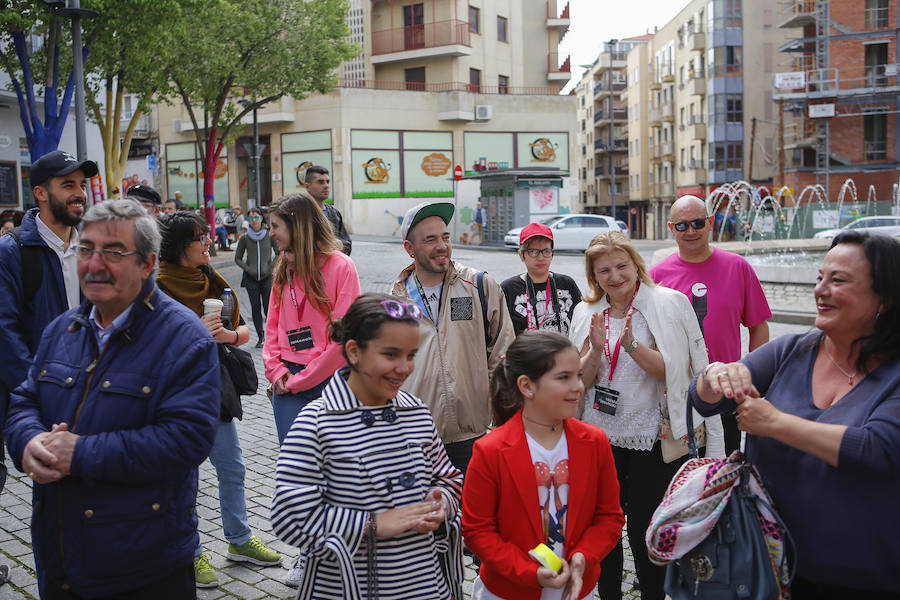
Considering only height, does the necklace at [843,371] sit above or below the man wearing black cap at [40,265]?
below

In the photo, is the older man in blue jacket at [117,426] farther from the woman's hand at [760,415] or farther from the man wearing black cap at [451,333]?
the woman's hand at [760,415]

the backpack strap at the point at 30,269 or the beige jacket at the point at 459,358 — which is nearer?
the backpack strap at the point at 30,269

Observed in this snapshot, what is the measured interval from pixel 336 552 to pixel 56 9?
13.6m

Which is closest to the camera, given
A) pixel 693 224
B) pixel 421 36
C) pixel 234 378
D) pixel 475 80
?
pixel 234 378

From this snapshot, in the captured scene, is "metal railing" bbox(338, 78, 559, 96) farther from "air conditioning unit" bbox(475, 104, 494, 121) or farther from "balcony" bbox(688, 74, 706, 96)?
"balcony" bbox(688, 74, 706, 96)

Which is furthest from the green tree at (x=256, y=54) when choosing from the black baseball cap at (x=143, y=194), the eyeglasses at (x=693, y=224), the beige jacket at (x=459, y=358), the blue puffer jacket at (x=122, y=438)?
the blue puffer jacket at (x=122, y=438)

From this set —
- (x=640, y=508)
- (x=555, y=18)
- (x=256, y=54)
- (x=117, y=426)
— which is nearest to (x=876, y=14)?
(x=555, y=18)

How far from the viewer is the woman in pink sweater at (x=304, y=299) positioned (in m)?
4.54

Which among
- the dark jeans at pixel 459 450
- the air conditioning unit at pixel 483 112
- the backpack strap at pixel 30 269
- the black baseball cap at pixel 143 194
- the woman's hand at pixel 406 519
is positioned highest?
the air conditioning unit at pixel 483 112

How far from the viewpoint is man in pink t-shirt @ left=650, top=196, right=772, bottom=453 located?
4.91 m

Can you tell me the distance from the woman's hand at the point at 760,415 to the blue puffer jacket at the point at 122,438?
5.86 ft

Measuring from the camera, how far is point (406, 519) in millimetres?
2836

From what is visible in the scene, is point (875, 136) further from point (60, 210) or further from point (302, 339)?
point (60, 210)

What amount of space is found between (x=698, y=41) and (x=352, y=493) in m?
65.9
